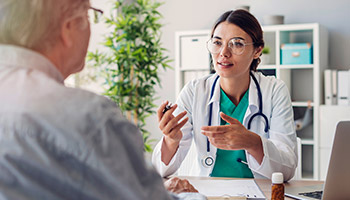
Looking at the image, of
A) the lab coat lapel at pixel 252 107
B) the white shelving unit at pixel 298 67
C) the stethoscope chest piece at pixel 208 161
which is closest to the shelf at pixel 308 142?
the white shelving unit at pixel 298 67

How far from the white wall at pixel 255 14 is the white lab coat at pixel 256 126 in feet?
7.59

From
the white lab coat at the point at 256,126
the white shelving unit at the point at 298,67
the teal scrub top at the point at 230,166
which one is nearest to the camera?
the white lab coat at the point at 256,126

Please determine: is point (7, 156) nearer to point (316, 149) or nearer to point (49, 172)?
point (49, 172)

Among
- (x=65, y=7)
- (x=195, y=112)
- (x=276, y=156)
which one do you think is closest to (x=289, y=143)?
(x=276, y=156)

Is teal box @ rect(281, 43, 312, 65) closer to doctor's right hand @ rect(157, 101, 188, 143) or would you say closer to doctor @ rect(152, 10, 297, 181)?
doctor @ rect(152, 10, 297, 181)

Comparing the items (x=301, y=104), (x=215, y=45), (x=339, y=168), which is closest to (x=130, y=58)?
(x=301, y=104)

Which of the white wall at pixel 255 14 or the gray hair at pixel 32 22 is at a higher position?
the white wall at pixel 255 14

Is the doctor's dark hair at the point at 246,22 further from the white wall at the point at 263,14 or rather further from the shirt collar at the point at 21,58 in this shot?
the white wall at the point at 263,14

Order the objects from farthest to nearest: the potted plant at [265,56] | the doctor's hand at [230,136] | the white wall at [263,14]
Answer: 1. the white wall at [263,14]
2. the potted plant at [265,56]
3. the doctor's hand at [230,136]

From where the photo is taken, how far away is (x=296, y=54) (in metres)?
3.91

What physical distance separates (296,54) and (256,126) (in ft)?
6.91

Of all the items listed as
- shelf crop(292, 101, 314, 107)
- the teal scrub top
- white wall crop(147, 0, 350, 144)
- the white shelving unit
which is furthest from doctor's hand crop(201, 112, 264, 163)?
white wall crop(147, 0, 350, 144)

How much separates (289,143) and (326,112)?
211 centimetres

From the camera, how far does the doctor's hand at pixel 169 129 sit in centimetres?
172
